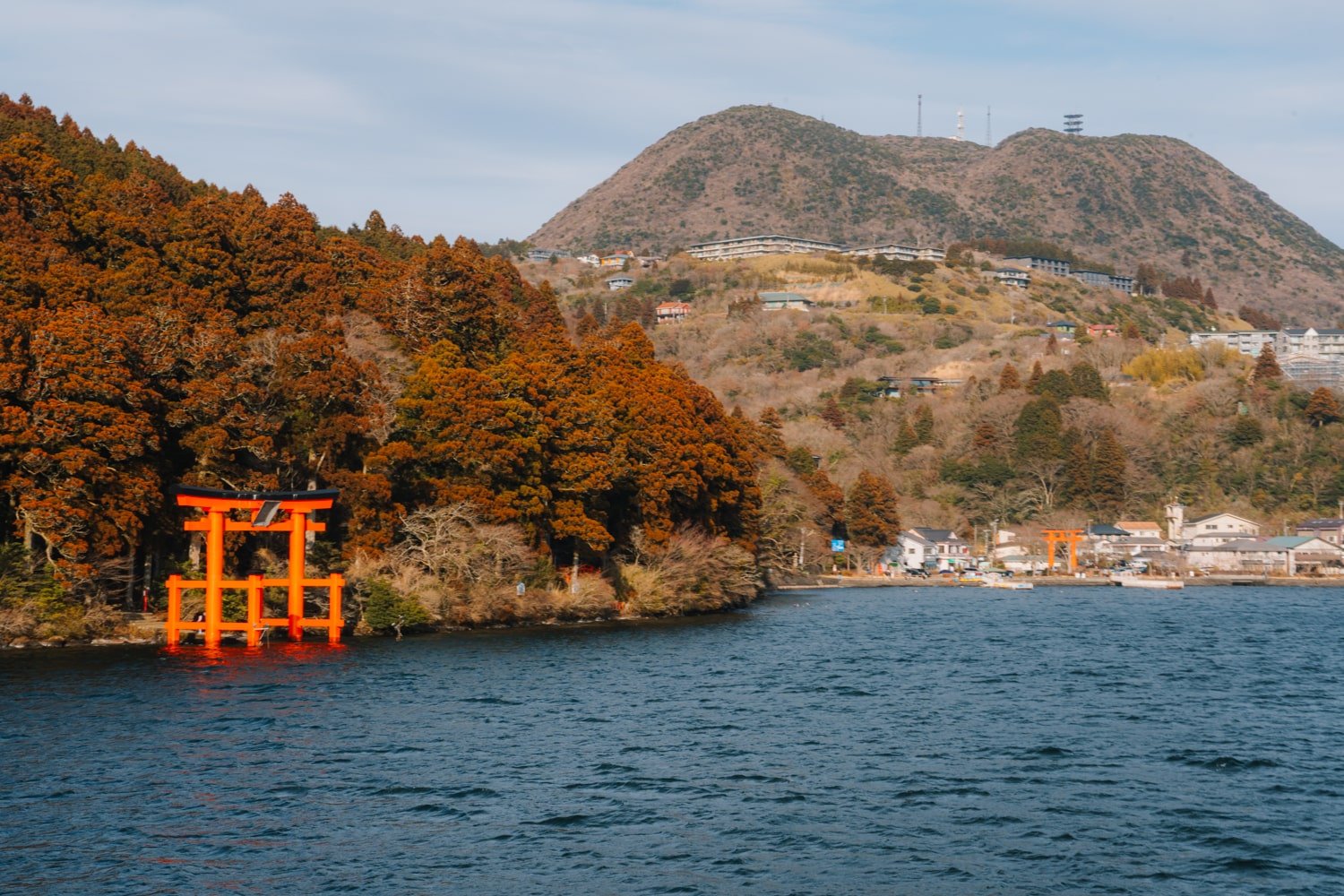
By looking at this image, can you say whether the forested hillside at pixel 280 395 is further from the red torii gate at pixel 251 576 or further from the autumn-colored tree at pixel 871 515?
the autumn-colored tree at pixel 871 515

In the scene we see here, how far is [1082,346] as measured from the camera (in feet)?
567

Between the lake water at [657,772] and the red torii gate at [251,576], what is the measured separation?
240 cm

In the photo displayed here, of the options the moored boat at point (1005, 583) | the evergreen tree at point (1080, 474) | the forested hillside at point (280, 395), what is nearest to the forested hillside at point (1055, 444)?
the evergreen tree at point (1080, 474)

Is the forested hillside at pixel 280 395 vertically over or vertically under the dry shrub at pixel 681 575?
over

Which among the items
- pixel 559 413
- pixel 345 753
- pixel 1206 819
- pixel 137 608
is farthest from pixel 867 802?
pixel 559 413

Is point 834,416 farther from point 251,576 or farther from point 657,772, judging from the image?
point 657,772

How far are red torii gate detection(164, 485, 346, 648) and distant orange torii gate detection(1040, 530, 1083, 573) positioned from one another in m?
83.9

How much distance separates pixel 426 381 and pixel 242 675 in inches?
736

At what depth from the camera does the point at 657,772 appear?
2656cm

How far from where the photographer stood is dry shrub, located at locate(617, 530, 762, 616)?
61.3m

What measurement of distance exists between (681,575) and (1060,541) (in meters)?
68.3

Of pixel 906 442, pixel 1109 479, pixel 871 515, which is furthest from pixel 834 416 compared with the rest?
pixel 871 515

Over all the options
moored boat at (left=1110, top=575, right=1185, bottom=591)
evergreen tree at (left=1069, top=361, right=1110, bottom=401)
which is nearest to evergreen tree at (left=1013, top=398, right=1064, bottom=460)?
evergreen tree at (left=1069, top=361, right=1110, bottom=401)

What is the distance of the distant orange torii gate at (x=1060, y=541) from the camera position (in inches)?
4621
